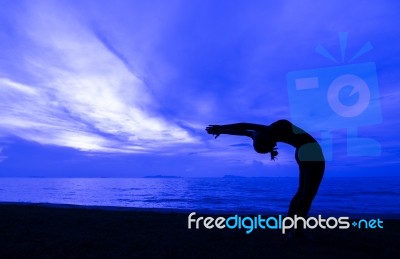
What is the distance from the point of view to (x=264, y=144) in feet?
18.1

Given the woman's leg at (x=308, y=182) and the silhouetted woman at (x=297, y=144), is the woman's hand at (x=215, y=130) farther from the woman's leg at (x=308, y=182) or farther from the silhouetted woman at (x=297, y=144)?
the woman's leg at (x=308, y=182)

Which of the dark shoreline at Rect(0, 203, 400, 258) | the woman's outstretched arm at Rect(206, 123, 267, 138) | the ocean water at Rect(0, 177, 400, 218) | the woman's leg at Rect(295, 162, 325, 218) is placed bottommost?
the ocean water at Rect(0, 177, 400, 218)

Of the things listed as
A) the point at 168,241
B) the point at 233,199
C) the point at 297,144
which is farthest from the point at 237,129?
the point at 233,199

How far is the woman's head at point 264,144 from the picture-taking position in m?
5.49

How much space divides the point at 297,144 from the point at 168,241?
121 inches

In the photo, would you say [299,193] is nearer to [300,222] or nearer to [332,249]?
[300,222]

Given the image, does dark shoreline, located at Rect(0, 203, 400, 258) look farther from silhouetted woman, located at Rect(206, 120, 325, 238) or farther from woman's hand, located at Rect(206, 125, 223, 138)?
woman's hand, located at Rect(206, 125, 223, 138)

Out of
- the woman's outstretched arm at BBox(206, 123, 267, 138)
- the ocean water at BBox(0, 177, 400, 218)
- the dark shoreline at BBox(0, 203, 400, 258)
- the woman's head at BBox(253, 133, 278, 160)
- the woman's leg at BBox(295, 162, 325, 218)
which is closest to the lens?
the dark shoreline at BBox(0, 203, 400, 258)

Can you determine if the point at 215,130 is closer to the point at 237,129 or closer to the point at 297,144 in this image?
the point at 237,129

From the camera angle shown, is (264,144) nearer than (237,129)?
Yes

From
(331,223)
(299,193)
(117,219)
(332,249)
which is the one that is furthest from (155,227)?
(331,223)

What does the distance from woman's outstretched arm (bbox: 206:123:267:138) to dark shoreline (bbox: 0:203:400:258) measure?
2.05 m

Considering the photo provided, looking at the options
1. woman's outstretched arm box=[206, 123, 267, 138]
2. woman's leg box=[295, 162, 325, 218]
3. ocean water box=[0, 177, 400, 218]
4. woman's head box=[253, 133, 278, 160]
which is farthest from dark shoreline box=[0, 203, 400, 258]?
ocean water box=[0, 177, 400, 218]

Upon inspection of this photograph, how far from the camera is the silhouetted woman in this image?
18.3ft
